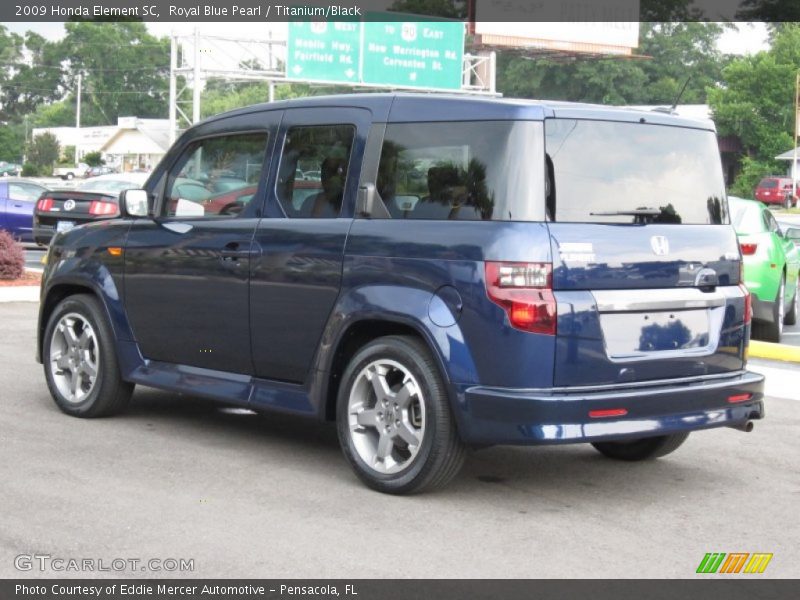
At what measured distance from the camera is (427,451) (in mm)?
6395

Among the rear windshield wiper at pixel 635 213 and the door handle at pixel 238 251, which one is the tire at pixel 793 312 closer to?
the rear windshield wiper at pixel 635 213

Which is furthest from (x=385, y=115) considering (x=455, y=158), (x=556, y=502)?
(x=556, y=502)

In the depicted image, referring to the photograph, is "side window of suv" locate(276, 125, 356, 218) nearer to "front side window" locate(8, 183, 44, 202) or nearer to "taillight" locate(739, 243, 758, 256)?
"taillight" locate(739, 243, 758, 256)

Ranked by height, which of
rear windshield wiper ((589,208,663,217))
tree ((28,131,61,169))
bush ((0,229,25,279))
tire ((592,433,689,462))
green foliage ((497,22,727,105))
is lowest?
tire ((592,433,689,462))

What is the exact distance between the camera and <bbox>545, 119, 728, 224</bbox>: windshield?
6.39 meters

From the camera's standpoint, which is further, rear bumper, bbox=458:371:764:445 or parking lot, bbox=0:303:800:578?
rear bumper, bbox=458:371:764:445

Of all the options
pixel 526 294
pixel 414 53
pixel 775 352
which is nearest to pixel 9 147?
pixel 414 53

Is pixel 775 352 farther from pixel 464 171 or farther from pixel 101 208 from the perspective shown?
pixel 101 208

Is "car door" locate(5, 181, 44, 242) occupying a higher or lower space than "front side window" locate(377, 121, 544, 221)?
lower

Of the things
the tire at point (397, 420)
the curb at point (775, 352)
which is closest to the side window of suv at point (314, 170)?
the tire at point (397, 420)

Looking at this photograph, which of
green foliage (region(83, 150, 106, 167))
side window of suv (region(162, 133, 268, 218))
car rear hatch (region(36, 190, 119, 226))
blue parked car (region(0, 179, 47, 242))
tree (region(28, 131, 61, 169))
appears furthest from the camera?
tree (region(28, 131, 61, 169))

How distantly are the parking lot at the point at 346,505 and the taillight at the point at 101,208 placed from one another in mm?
12582

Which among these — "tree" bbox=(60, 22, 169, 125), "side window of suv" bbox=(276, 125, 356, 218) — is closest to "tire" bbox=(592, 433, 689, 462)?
"side window of suv" bbox=(276, 125, 356, 218)

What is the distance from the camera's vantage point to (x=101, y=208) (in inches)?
832
